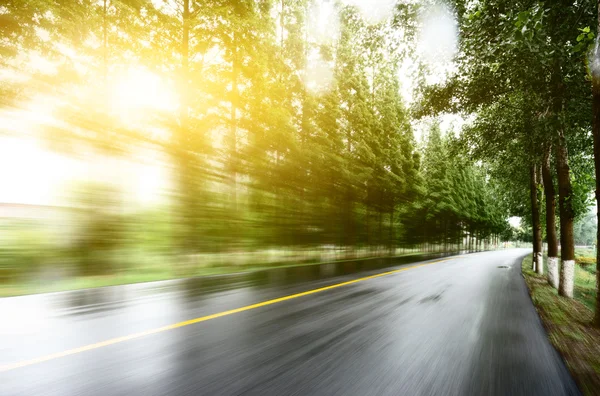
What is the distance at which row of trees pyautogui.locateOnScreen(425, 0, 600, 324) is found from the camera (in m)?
7.43

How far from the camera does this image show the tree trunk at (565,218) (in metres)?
11.1

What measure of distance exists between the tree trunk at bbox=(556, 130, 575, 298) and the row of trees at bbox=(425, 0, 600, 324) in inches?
0.9

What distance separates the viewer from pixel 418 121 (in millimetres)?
15461

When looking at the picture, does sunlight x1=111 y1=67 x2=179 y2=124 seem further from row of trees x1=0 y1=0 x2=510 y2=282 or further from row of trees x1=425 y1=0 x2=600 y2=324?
row of trees x1=425 y1=0 x2=600 y2=324

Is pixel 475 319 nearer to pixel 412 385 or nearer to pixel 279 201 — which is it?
pixel 412 385

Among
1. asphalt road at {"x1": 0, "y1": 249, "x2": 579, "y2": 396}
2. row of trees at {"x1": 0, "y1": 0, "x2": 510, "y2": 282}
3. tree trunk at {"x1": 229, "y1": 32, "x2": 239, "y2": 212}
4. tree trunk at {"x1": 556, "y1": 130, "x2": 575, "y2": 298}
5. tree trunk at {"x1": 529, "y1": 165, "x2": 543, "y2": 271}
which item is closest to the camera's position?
asphalt road at {"x1": 0, "y1": 249, "x2": 579, "y2": 396}

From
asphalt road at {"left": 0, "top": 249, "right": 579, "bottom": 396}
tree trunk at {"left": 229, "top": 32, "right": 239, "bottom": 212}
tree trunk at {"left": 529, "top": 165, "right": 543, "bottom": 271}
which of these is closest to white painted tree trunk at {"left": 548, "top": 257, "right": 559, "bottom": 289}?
tree trunk at {"left": 529, "top": 165, "right": 543, "bottom": 271}

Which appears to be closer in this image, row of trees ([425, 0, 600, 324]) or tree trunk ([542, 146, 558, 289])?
row of trees ([425, 0, 600, 324])

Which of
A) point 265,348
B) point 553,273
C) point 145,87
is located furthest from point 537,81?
point 145,87

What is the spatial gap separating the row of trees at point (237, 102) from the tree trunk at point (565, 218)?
5378 mm

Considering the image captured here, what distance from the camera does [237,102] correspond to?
1709 centimetres

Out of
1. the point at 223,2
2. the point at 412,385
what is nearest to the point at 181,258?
the point at 412,385

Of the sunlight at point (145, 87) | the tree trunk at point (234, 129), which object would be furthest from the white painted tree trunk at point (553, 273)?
the sunlight at point (145, 87)

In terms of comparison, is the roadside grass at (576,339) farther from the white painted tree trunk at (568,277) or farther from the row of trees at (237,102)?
the row of trees at (237,102)
